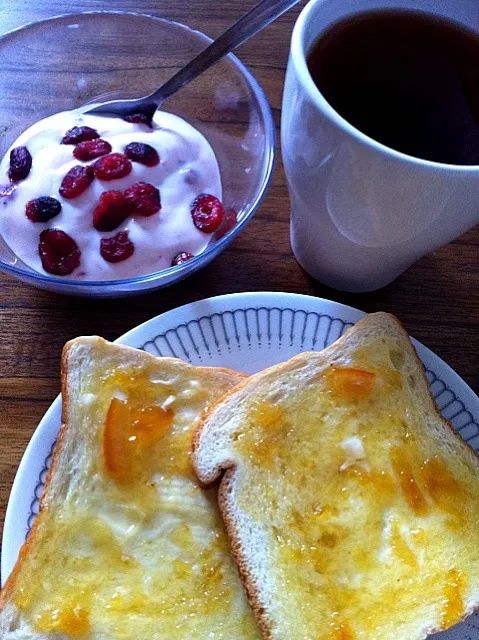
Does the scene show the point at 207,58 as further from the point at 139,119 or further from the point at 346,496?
the point at 346,496

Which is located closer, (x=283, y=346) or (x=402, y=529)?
(x=402, y=529)

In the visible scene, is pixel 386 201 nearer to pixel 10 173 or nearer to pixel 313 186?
pixel 313 186

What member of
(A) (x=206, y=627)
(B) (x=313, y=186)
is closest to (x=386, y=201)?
(B) (x=313, y=186)

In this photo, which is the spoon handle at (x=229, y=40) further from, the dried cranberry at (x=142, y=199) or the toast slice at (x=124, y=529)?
the toast slice at (x=124, y=529)

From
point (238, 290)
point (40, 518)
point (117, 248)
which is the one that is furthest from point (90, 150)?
point (40, 518)

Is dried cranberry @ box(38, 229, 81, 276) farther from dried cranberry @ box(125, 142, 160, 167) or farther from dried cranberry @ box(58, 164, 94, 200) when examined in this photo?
dried cranberry @ box(125, 142, 160, 167)

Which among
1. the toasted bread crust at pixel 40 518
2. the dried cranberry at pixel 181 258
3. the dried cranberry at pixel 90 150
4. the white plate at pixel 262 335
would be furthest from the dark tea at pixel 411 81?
the toasted bread crust at pixel 40 518
